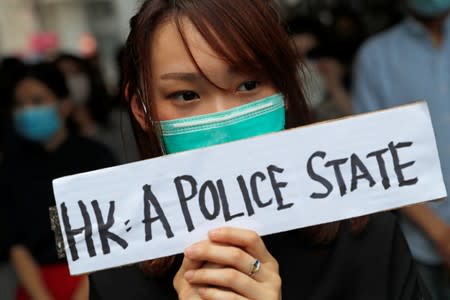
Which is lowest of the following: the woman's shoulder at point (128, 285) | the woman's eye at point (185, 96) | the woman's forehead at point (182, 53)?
the woman's shoulder at point (128, 285)

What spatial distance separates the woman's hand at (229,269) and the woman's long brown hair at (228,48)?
0.28m

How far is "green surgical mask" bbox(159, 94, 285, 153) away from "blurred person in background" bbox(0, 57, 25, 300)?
1920mm

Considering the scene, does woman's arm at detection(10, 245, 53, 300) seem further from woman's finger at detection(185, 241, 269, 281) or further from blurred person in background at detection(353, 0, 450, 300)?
woman's finger at detection(185, 241, 269, 281)

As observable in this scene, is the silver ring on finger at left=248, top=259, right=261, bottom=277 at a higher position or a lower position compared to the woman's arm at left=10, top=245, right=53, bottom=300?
higher

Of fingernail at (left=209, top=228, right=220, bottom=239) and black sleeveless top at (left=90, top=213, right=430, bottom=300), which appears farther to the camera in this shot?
black sleeveless top at (left=90, top=213, right=430, bottom=300)

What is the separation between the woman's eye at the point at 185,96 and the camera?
51.9 inches

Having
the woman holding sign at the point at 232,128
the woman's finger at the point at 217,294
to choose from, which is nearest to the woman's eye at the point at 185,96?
the woman holding sign at the point at 232,128

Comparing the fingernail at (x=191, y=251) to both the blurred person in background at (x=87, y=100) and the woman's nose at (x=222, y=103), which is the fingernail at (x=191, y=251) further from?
the blurred person in background at (x=87, y=100)

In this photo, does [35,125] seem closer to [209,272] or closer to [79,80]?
[79,80]

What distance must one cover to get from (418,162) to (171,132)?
51 cm

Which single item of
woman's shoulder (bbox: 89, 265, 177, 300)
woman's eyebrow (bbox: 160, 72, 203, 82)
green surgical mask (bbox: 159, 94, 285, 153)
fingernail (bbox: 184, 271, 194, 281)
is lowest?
woman's shoulder (bbox: 89, 265, 177, 300)

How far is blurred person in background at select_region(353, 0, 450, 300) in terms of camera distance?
2680 millimetres

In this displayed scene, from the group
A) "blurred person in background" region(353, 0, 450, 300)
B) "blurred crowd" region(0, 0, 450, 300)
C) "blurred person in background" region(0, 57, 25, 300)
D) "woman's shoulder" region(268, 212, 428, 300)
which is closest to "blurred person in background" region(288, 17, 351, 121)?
"blurred crowd" region(0, 0, 450, 300)

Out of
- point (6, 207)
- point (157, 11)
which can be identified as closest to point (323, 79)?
point (6, 207)
